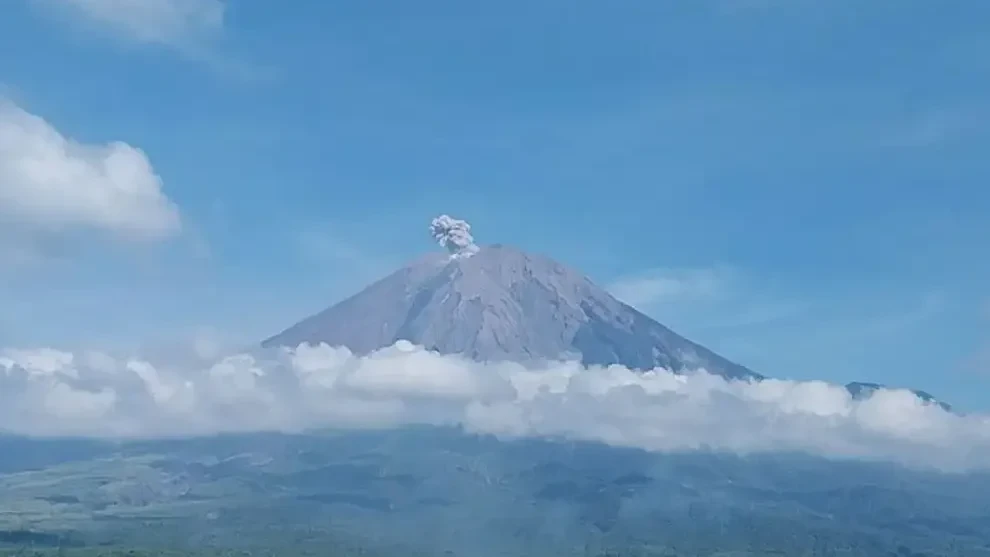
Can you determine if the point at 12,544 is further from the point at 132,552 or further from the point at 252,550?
the point at 252,550

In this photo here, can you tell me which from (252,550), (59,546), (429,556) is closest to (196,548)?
(252,550)

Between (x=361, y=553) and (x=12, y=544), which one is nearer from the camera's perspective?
(x=12, y=544)

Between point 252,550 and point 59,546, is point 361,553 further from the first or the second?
point 59,546

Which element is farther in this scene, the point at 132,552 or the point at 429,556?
the point at 429,556

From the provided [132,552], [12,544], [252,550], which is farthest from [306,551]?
[12,544]

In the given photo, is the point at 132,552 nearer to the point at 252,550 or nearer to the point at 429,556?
the point at 252,550

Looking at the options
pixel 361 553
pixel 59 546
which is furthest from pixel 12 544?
pixel 361 553
